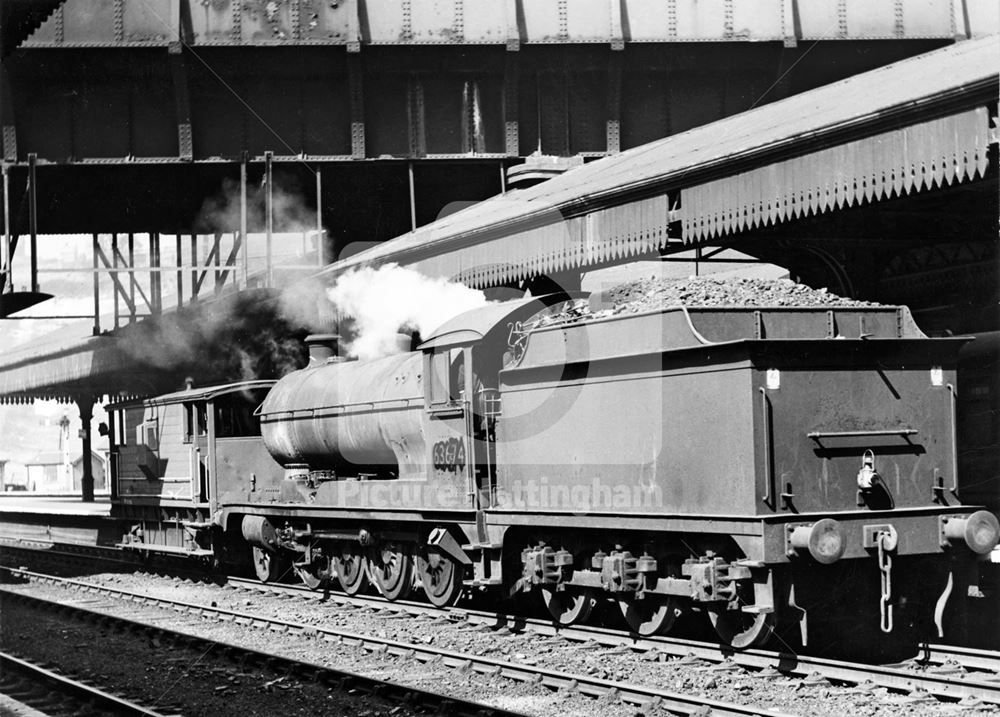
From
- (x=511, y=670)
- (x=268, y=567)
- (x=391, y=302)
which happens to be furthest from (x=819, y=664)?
(x=268, y=567)

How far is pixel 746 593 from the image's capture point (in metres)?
9.73

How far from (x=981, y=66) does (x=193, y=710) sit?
793cm

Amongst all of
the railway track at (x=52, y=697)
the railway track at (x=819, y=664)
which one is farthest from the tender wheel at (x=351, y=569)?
the railway track at (x=52, y=697)

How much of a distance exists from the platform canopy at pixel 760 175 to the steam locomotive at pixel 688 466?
1.36m

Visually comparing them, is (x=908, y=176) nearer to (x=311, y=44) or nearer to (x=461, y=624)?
(x=461, y=624)

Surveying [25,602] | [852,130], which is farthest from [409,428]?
[25,602]

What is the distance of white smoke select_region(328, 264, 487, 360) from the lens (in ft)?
48.9

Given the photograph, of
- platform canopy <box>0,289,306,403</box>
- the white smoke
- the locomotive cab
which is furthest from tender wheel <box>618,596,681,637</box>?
platform canopy <box>0,289,306,403</box>

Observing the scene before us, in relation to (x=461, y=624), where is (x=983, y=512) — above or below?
above

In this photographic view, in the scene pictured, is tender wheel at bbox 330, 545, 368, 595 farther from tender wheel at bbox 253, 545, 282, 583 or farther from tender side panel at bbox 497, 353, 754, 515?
tender side panel at bbox 497, 353, 754, 515

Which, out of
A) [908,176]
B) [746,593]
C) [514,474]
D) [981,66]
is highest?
[981,66]

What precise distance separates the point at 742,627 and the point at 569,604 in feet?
6.66

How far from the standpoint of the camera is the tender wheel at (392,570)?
14.2m

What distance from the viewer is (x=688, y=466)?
9.84 metres
